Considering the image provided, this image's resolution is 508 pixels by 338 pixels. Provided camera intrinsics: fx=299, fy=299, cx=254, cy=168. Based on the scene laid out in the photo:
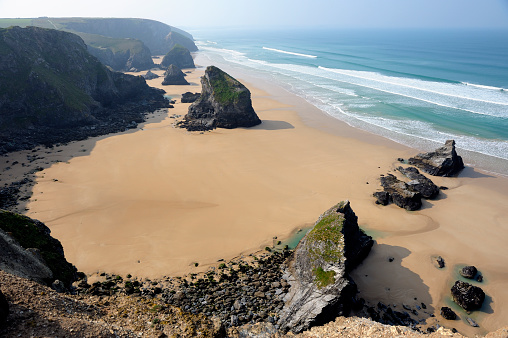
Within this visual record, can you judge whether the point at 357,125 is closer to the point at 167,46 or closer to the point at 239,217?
the point at 239,217

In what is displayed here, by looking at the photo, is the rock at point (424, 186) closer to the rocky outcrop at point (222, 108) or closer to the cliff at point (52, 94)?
the rocky outcrop at point (222, 108)

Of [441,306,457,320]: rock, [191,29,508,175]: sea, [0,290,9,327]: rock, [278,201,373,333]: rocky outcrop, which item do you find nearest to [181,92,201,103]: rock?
[191,29,508,175]: sea

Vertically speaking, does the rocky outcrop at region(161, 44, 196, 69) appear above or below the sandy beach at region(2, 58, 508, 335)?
above

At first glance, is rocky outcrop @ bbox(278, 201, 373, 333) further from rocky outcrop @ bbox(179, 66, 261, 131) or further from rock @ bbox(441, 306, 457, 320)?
rocky outcrop @ bbox(179, 66, 261, 131)

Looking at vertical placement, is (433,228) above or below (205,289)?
above

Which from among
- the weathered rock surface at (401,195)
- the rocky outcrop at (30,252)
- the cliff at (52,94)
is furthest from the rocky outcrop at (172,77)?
the rocky outcrop at (30,252)

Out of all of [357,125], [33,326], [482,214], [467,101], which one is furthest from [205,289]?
[467,101]

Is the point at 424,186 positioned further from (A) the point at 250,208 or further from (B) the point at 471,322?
(A) the point at 250,208
